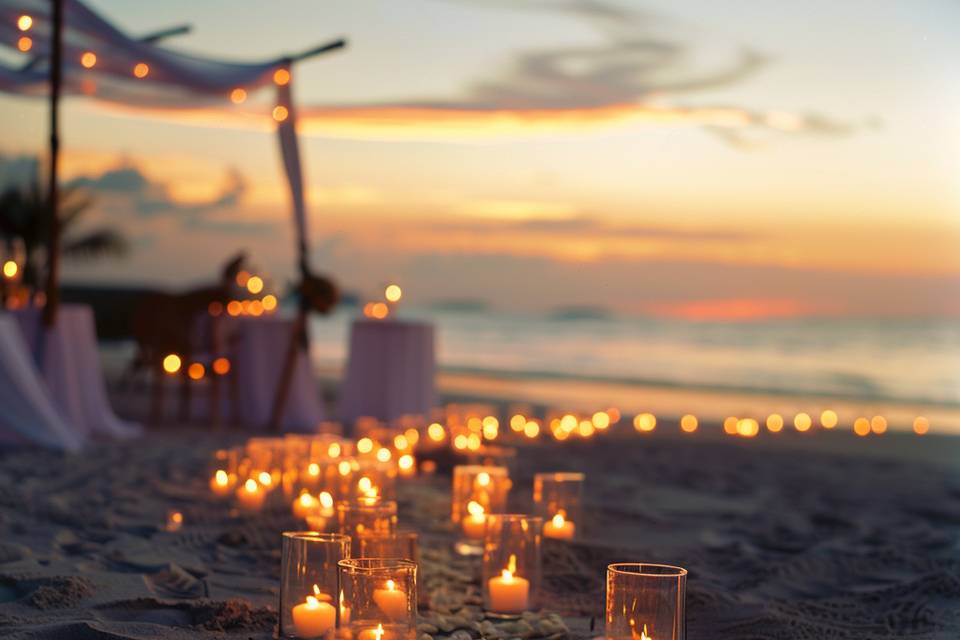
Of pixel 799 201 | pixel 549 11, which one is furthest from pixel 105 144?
pixel 799 201

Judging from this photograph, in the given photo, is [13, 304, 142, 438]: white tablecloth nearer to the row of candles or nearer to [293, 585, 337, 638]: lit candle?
the row of candles

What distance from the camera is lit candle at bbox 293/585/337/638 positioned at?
8.59ft

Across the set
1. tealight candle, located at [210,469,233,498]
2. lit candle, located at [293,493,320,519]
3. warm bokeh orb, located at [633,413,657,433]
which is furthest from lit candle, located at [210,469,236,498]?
warm bokeh orb, located at [633,413,657,433]

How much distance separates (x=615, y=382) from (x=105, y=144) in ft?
27.6

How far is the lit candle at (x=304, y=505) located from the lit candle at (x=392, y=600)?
5.44ft

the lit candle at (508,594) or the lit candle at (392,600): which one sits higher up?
the lit candle at (392,600)

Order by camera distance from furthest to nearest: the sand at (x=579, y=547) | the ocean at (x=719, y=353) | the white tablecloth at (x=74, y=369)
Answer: the ocean at (x=719, y=353), the white tablecloth at (x=74, y=369), the sand at (x=579, y=547)

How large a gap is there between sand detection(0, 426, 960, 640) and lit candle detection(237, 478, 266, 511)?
4.4 inches

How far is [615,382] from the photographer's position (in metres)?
A: 18.2

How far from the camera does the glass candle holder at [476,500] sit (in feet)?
12.8

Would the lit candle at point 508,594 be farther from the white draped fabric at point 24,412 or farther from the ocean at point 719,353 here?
the ocean at point 719,353

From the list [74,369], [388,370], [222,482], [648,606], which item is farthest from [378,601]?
[388,370]

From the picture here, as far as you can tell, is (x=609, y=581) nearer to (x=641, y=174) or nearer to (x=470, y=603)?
(x=470, y=603)

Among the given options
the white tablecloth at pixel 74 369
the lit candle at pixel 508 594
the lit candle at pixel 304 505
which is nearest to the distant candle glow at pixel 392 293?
the white tablecloth at pixel 74 369
